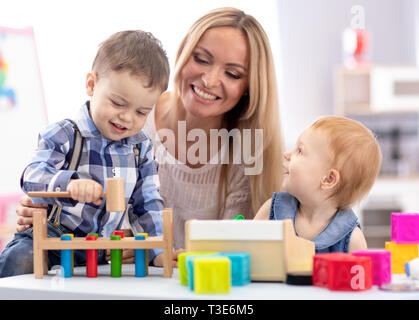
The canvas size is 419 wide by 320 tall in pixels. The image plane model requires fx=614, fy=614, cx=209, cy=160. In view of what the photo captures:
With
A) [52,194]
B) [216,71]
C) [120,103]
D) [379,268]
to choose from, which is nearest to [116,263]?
[52,194]

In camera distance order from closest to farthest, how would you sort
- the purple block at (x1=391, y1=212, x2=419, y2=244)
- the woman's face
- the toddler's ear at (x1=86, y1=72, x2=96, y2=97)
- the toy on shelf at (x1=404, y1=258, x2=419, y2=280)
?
the toy on shelf at (x1=404, y1=258, x2=419, y2=280) → the purple block at (x1=391, y1=212, x2=419, y2=244) → the toddler's ear at (x1=86, y1=72, x2=96, y2=97) → the woman's face

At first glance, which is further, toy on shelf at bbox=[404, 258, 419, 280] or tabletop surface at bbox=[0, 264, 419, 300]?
toy on shelf at bbox=[404, 258, 419, 280]

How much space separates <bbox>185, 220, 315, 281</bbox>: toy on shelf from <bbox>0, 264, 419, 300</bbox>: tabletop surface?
0.08ft

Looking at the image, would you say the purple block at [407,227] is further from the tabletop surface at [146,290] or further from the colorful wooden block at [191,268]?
the colorful wooden block at [191,268]

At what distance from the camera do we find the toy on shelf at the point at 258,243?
0.85 metres

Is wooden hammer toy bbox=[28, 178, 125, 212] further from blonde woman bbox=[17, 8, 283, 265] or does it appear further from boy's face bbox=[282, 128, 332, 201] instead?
blonde woman bbox=[17, 8, 283, 265]

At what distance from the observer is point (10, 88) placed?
2.35 metres

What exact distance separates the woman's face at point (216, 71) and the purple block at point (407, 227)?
59 cm

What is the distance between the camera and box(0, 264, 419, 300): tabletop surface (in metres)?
0.77

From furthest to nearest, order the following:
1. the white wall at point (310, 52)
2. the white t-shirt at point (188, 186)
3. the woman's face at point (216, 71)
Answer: the white wall at point (310, 52) < the white t-shirt at point (188, 186) < the woman's face at point (216, 71)

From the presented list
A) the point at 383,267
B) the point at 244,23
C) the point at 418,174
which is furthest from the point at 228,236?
the point at 418,174

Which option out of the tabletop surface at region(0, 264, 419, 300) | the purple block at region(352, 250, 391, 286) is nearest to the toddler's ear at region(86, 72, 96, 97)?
the tabletop surface at region(0, 264, 419, 300)

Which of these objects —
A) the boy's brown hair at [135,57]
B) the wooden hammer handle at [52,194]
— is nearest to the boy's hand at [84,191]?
the wooden hammer handle at [52,194]

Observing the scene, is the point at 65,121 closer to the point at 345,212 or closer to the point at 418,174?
the point at 345,212
